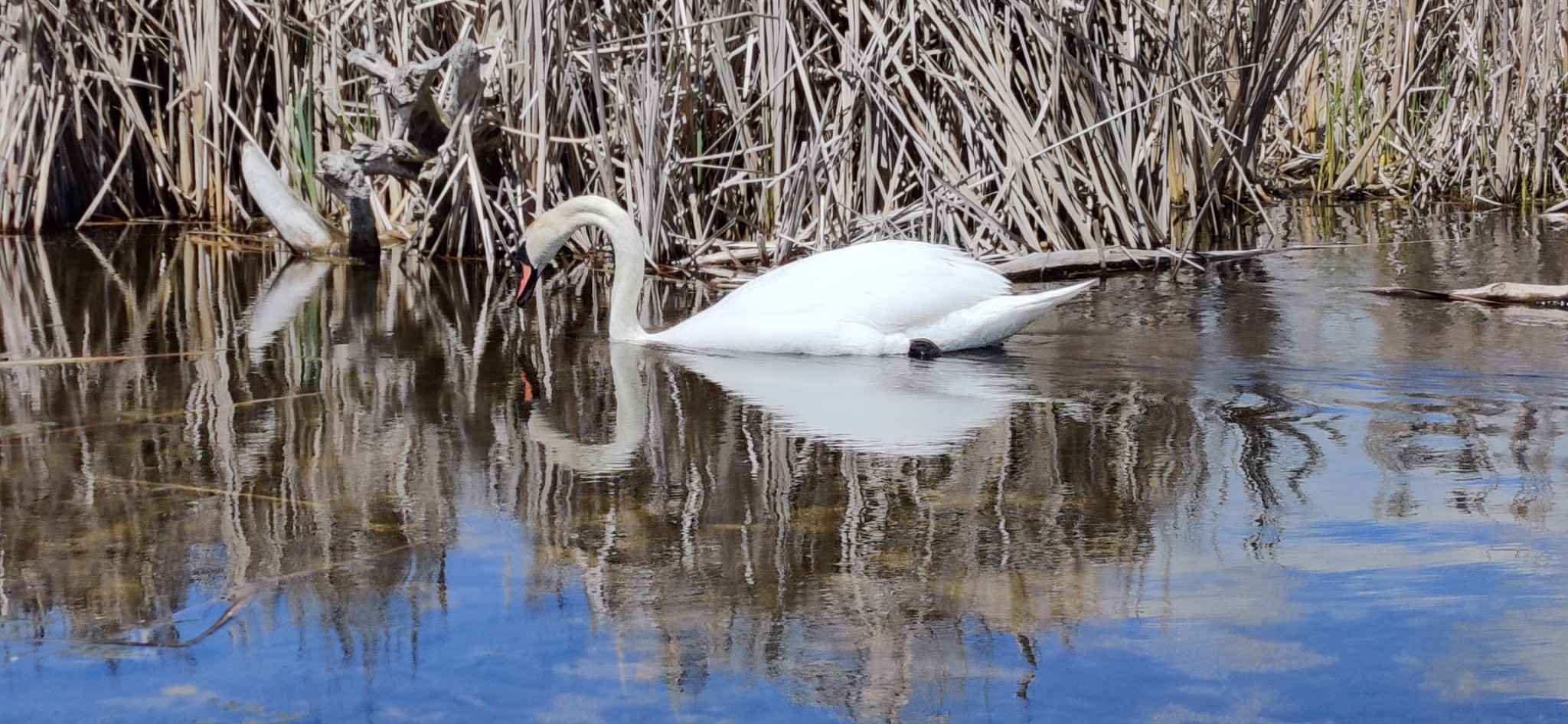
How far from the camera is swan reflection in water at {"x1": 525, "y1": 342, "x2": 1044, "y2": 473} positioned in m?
4.25

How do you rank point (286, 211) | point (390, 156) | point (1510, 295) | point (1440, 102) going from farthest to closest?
point (1440, 102) < point (286, 211) < point (390, 156) < point (1510, 295)

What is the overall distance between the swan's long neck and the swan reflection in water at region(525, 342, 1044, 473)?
0.88ft

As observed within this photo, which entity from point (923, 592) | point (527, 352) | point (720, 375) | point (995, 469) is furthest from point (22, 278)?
point (923, 592)

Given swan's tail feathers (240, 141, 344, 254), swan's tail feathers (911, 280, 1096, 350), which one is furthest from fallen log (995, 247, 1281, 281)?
swan's tail feathers (240, 141, 344, 254)

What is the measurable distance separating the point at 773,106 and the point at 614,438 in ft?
11.1

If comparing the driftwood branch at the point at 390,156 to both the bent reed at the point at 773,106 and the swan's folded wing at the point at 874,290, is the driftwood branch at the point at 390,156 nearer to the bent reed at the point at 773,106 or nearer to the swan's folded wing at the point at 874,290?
the bent reed at the point at 773,106

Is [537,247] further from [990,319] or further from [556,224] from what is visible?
[990,319]

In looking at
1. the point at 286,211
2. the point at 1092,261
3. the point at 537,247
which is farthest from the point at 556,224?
the point at 286,211

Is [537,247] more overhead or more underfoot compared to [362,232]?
more underfoot

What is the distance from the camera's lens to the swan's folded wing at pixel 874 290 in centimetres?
547

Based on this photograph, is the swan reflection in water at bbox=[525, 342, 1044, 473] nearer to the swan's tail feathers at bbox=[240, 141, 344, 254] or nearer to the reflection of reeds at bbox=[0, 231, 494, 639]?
the reflection of reeds at bbox=[0, 231, 494, 639]

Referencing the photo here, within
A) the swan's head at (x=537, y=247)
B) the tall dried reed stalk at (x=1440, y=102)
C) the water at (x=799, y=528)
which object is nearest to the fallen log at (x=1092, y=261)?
the water at (x=799, y=528)

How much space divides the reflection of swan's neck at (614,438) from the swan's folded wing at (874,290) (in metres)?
0.56

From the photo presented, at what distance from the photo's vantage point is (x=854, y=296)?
5477 millimetres
